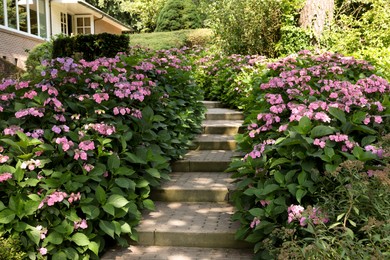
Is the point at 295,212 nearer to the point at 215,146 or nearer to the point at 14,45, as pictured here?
the point at 215,146

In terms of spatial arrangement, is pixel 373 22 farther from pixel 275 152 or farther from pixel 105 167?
pixel 105 167

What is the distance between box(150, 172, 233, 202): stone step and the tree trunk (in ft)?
19.5

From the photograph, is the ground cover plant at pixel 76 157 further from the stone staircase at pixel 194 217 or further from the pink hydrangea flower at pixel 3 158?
the stone staircase at pixel 194 217

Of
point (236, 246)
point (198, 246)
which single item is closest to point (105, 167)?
point (198, 246)

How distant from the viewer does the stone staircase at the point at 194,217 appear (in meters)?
3.55

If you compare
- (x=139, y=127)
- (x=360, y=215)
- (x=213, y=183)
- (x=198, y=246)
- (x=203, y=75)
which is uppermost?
(x=203, y=75)

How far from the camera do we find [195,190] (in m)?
4.36

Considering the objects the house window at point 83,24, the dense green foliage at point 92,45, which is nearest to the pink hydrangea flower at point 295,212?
Result: the dense green foliage at point 92,45

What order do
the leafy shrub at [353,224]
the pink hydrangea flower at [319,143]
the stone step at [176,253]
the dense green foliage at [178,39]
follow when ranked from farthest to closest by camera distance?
1. the dense green foliage at [178,39]
2. the stone step at [176,253]
3. the pink hydrangea flower at [319,143]
4. the leafy shrub at [353,224]

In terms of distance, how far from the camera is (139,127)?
14.3 ft

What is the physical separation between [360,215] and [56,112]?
2641 mm

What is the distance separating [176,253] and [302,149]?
4.30 ft

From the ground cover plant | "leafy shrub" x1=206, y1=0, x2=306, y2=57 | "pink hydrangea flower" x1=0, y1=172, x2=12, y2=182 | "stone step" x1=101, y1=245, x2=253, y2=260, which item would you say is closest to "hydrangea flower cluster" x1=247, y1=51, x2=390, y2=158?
"stone step" x1=101, y1=245, x2=253, y2=260

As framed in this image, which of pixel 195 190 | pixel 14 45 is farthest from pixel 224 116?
pixel 14 45
